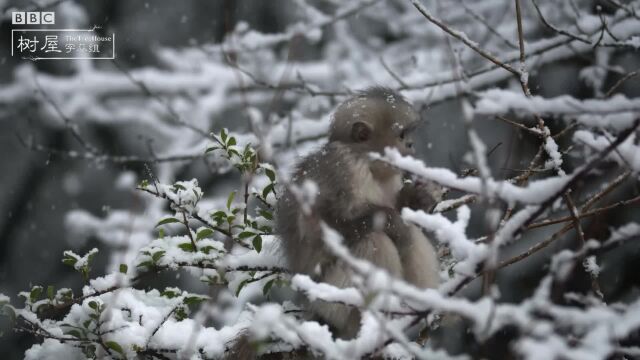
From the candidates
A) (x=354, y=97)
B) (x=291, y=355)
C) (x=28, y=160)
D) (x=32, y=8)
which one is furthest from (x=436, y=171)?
(x=28, y=160)

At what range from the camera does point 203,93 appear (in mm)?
6922

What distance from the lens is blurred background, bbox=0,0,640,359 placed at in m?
5.31

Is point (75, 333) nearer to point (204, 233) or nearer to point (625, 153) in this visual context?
point (204, 233)

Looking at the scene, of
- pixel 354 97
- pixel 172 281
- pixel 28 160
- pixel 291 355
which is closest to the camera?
pixel 291 355

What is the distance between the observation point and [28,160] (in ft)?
29.2

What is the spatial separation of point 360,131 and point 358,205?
0.39 meters

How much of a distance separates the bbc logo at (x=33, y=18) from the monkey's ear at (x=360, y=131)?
4422 millimetres

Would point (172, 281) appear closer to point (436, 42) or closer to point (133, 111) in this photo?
point (133, 111)

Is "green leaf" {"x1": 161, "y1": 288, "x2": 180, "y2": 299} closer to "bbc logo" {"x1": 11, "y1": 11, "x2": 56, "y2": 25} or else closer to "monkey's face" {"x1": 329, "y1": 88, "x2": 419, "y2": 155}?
"monkey's face" {"x1": 329, "y1": 88, "x2": 419, "y2": 155}

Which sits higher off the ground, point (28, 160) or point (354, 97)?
point (28, 160)

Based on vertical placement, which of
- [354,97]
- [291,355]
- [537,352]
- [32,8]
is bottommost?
[537,352]

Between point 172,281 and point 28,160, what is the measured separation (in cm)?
326

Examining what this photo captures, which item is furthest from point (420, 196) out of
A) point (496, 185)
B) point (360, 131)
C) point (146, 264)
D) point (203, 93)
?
point (203, 93)

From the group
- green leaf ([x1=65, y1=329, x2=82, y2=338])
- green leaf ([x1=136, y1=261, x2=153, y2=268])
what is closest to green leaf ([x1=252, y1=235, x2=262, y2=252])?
green leaf ([x1=136, y1=261, x2=153, y2=268])
